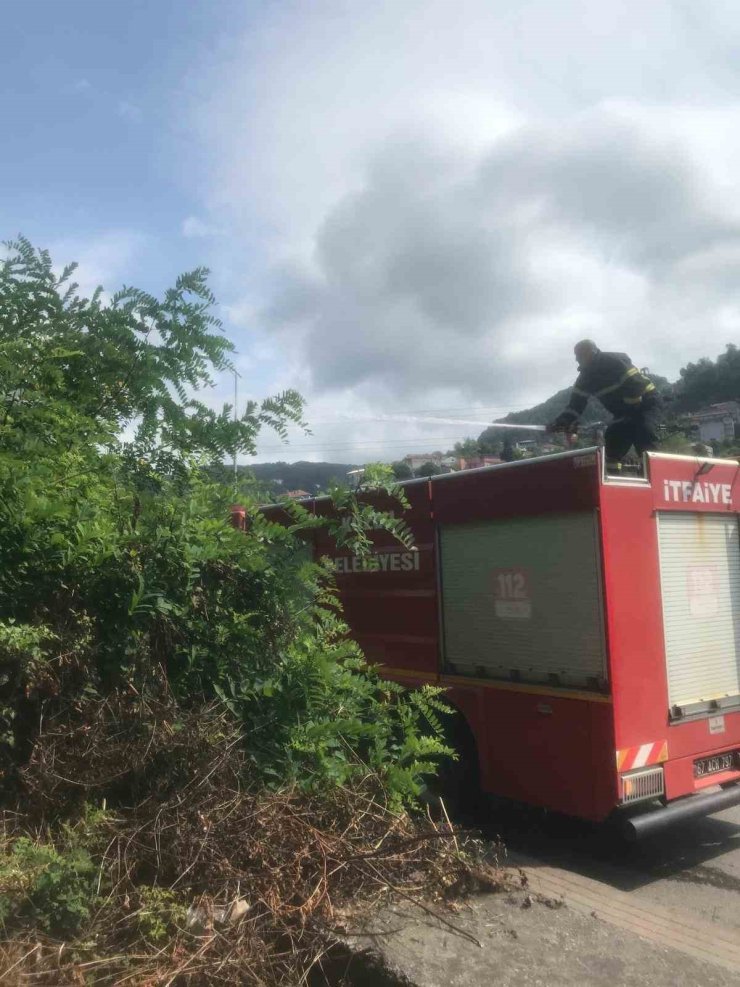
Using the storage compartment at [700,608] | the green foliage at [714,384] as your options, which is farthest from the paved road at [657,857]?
the green foliage at [714,384]

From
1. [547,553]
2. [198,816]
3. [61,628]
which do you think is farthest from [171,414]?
[547,553]

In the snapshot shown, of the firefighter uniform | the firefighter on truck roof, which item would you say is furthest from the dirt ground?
the firefighter uniform

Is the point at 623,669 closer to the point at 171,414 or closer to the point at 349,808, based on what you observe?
the point at 349,808

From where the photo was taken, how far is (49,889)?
10.1ft

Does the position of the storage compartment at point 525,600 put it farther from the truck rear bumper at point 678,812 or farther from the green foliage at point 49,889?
the green foliage at point 49,889

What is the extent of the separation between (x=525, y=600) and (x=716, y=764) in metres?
1.82

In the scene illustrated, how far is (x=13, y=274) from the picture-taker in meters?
4.77

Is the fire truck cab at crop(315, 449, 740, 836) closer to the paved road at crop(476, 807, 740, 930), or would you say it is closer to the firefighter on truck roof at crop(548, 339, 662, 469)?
the paved road at crop(476, 807, 740, 930)

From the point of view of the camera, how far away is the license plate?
6.39m

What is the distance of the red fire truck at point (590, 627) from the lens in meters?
5.96

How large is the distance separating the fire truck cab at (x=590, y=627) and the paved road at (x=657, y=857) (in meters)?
0.43

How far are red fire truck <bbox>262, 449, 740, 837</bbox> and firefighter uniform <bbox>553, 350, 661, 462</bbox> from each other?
0.92m

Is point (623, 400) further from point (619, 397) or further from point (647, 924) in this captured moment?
point (647, 924)

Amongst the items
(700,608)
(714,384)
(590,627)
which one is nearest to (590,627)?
(590,627)
